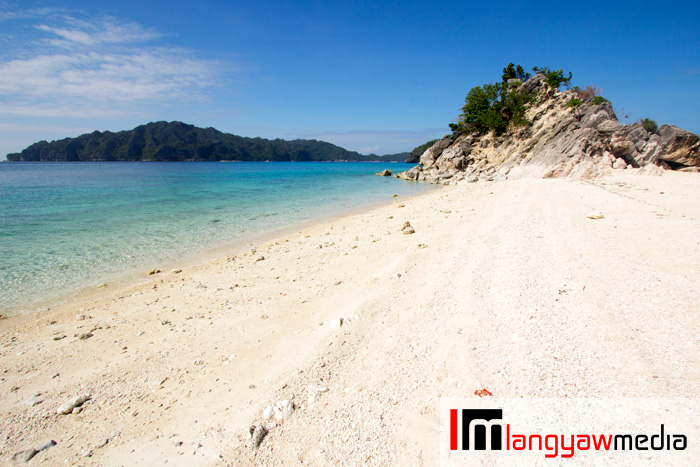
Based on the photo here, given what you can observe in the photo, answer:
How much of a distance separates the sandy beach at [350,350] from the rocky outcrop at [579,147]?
72.7 feet

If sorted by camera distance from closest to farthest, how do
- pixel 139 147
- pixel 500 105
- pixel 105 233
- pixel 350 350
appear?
pixel 350 350
pixel 105 233
pixel 500 105
pixel 139 147

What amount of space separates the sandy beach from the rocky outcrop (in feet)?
72.7

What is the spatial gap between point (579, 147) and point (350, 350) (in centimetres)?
3064

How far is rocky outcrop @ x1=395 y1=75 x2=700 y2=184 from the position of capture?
2545cm

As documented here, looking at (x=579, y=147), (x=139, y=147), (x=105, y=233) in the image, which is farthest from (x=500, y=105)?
(x=139, y=147)

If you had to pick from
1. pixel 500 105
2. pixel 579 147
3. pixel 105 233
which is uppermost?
pixel 500 105

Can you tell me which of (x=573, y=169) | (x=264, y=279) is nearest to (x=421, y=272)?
(x=264, y=279)

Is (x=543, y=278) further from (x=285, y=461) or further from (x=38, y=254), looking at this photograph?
(x=38, y=254)

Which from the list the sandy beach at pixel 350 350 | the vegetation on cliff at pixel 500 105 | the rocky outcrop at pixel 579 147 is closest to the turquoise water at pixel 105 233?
the sandy beach at pixel 350 350

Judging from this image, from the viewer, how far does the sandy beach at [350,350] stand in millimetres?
2846

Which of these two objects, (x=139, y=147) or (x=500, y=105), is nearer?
Result: (x=500, y=105)

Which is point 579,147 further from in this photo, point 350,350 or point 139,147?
point 139,147

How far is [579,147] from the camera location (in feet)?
85.6

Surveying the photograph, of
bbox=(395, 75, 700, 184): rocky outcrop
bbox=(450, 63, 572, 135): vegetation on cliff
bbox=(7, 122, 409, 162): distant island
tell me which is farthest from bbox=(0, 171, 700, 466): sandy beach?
bbox=(7, 122, 409, 162): distant island
